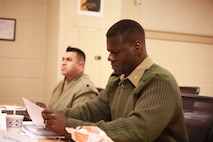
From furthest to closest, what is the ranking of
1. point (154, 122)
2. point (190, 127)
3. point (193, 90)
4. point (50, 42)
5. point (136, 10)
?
point (136, 10)
point (50, 42)
point (193, 90)
point (190, 127)
point (154, 122)

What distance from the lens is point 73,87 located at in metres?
2.68

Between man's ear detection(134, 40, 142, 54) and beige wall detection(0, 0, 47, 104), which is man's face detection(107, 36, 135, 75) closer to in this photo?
man's ear detection(134, 40, 142, 54)

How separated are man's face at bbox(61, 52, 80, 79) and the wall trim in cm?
181

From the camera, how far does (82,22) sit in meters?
3.51

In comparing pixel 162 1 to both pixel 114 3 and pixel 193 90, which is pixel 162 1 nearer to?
pixel 114 3

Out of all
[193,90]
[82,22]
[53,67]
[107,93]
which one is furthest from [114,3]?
[107,93]

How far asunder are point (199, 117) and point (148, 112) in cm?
47

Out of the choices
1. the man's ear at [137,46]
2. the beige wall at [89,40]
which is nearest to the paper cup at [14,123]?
the man's ear at [137,46]

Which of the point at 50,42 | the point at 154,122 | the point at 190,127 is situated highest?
the point at 50,42

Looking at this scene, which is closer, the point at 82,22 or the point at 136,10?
the point at 82,22

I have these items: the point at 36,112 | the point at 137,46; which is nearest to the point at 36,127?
the point at 36,112

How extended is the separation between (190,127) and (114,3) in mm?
2278

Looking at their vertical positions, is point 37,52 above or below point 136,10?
below

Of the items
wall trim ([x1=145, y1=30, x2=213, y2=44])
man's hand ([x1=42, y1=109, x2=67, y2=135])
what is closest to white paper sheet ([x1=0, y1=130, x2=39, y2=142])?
man's hand ([x1=42, y1=109, x2=67, y2=135])
